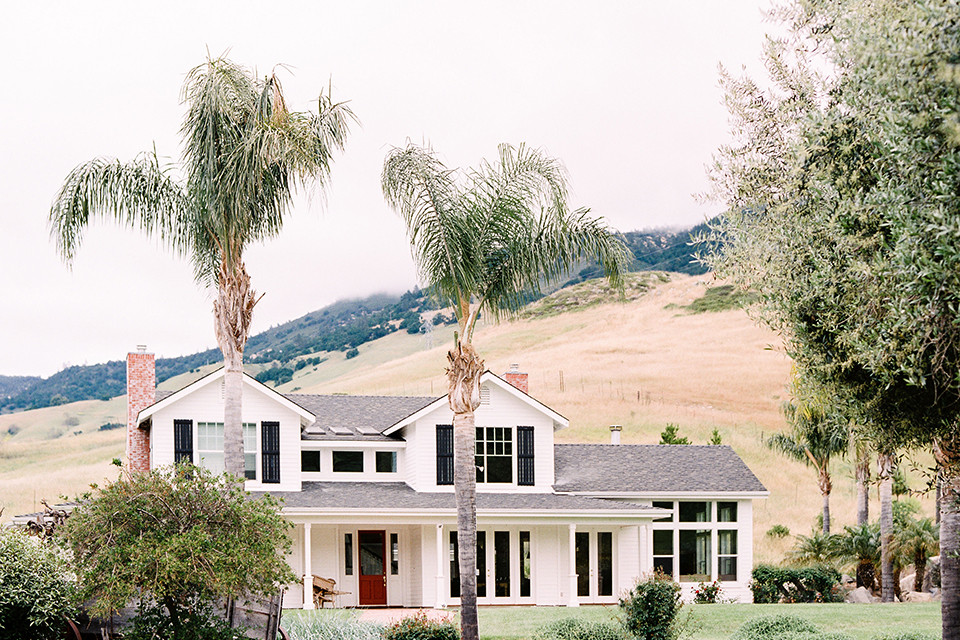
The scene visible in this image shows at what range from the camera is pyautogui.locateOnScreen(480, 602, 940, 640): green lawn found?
1989 centimetres

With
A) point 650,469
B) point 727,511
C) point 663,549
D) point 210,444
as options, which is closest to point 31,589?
point 210,444

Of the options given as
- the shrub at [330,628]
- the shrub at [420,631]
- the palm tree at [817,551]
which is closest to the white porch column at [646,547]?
the palm tree at [817,551]

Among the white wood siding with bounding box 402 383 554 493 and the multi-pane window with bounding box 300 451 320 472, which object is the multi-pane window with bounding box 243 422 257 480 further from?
the white wood siding with bounding box 402 383 554 493

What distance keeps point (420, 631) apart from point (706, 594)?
14.5m

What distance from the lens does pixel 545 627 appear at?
19.5 meters

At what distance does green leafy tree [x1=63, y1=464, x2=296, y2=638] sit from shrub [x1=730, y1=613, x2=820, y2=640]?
8.74 metres

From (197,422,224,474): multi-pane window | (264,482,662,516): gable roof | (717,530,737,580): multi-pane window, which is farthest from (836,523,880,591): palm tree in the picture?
(197,422,224,474): multi-pane window

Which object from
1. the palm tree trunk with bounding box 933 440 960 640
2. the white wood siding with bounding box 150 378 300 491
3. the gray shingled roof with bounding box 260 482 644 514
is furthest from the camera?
the white wood siding with bounding box 150 378 300 491

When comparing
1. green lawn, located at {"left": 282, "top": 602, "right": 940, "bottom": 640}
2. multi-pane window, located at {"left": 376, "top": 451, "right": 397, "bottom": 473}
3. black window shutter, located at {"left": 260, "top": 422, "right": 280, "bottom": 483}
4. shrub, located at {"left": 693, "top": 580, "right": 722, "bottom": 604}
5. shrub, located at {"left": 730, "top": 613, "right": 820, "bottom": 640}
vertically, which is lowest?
shrub, located at {"left": 693, "top": 580, "right": 722, "bottom": 604}

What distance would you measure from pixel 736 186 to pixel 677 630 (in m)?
8.87

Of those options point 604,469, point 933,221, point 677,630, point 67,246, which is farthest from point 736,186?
point 604,469

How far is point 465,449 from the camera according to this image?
17812mm

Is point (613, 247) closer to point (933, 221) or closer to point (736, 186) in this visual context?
point (736, 186)

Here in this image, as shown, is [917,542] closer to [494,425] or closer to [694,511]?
[694,511]
